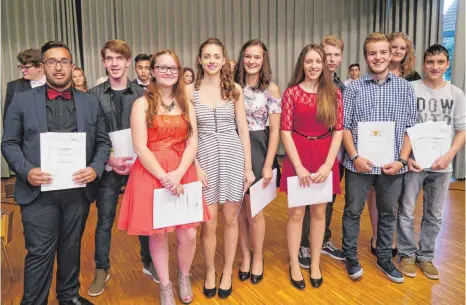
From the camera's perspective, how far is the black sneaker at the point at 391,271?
2.73 meters

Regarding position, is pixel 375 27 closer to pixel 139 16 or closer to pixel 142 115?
pixel 139 16

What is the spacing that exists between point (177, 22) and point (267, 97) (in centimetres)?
494

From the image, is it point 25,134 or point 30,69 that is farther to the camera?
point 30,69

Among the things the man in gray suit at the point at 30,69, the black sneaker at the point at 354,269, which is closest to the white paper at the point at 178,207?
the black sneaker at the point at 354,269

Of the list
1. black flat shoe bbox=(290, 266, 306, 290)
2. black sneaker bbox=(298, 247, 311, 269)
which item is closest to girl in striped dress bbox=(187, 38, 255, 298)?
black flat shoe bbox=(290, 266, 306, 290)

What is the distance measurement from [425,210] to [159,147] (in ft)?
6.46

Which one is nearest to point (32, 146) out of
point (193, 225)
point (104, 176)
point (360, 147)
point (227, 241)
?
point (104, 176)

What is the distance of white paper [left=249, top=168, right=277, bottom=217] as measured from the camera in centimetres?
251

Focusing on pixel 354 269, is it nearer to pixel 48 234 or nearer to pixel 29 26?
pixel 48 234

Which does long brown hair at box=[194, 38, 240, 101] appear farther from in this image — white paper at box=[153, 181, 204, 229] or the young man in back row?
the young man in back row

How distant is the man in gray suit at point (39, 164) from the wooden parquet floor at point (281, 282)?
517 millimetres

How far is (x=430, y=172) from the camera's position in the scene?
277cm

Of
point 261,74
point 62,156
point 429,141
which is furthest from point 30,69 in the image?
point 429,141

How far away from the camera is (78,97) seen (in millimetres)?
2178
